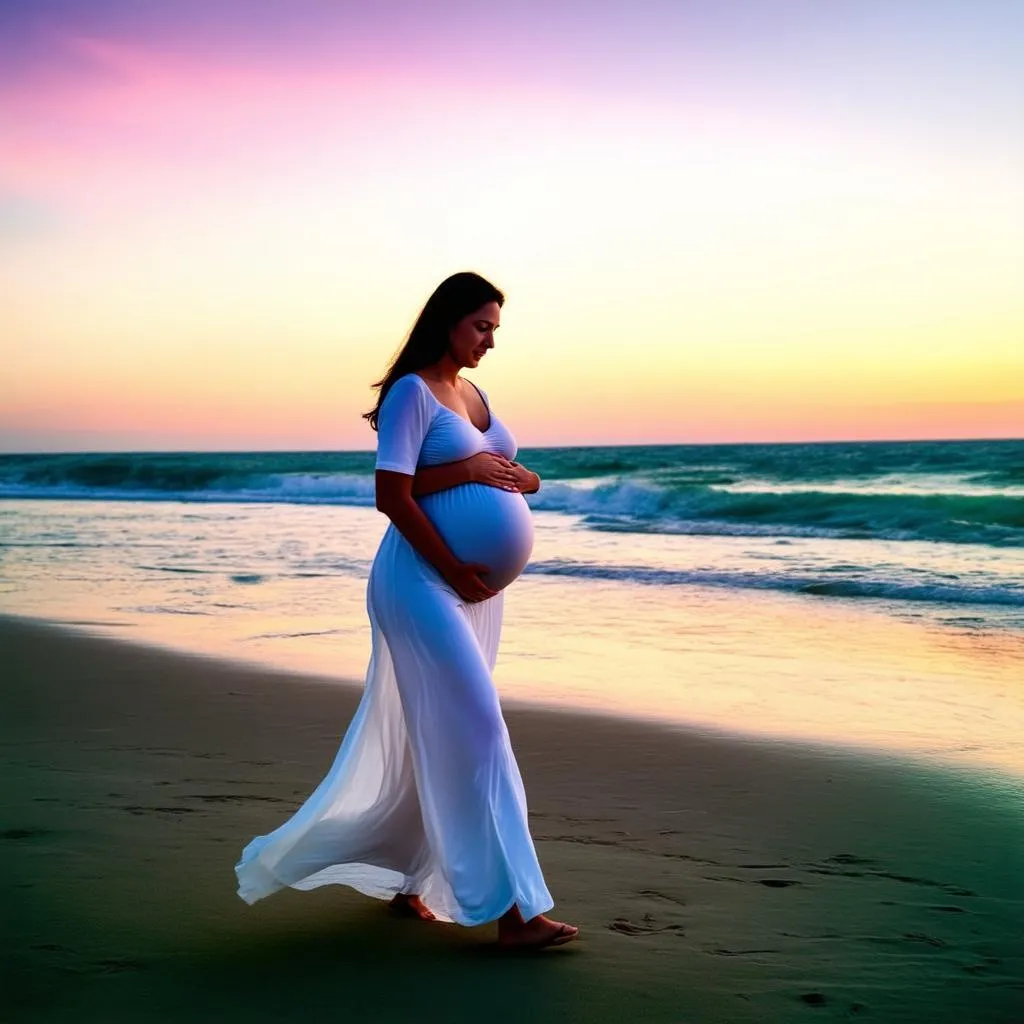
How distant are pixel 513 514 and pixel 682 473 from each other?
41856 mm

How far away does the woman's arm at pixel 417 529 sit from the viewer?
3.27 meters

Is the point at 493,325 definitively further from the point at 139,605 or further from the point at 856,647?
the point at 139,605

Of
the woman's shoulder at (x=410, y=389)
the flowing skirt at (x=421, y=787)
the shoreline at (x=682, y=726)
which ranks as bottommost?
the shoreline at (x=682, y=726)

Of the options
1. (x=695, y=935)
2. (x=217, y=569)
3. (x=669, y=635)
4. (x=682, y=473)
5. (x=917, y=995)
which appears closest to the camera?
(x=917, y=995)

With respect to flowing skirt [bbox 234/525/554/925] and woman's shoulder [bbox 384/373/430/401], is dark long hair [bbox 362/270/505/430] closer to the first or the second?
woman's shoulder [bbox 384/373/430/401]

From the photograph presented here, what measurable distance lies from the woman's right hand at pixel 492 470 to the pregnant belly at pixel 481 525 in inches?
0.9

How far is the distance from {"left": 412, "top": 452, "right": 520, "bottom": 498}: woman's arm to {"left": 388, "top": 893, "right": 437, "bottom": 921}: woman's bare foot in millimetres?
1240

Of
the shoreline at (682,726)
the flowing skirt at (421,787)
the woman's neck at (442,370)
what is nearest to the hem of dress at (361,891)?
the flowing skirt at (421,787)

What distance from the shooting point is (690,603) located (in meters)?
11.1

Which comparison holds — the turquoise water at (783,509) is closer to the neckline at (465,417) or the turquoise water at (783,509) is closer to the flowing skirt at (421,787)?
the neckline at (465,417)

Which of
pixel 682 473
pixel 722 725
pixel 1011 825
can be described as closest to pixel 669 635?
pixel 722 725

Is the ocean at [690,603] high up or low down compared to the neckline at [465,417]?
down

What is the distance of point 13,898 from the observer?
138 inches

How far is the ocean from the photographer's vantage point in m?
6.94
